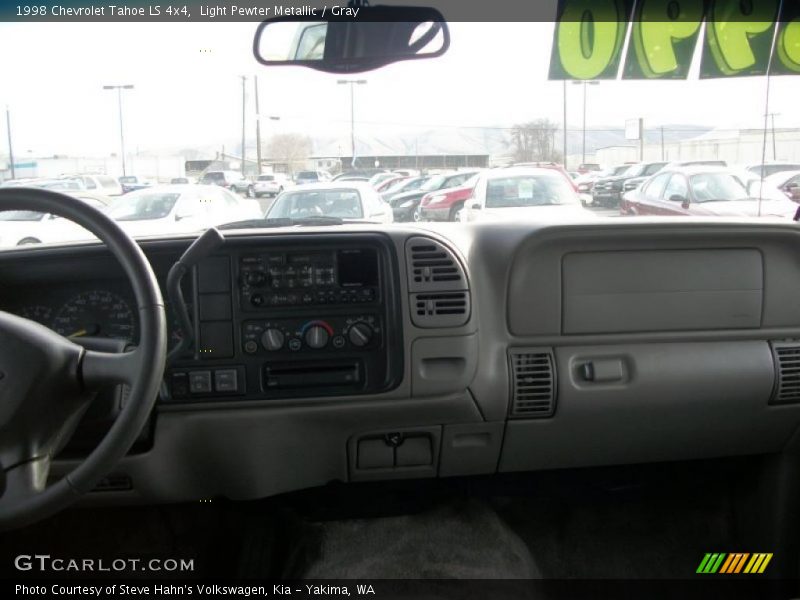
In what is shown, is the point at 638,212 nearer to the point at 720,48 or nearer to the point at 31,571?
the point at 720,48

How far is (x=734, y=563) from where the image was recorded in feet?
10.8

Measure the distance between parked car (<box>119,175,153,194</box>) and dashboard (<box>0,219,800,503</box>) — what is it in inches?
42.2

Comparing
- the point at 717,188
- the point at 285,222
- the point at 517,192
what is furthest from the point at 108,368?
the point at 717,188

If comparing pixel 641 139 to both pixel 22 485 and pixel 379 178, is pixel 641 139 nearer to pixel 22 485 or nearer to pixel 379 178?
pixel 379 178

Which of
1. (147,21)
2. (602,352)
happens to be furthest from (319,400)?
(147,21)

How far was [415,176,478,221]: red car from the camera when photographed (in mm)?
3640

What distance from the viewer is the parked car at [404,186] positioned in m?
3.67

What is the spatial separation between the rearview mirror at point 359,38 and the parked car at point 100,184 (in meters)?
1.00

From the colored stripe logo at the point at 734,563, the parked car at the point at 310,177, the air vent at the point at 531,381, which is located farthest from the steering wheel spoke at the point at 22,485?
the colored stripe logo at the point at 734,563

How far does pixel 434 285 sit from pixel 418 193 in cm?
99

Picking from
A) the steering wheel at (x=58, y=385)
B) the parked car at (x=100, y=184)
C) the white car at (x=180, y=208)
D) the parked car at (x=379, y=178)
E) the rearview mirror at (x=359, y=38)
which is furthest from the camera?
the parked car at (x=379, y=178)

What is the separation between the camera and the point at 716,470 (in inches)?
137

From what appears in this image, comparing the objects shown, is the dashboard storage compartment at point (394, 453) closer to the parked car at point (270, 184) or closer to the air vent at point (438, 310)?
the air vent at point (438, 310)

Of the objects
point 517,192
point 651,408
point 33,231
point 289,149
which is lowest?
point 651,408
